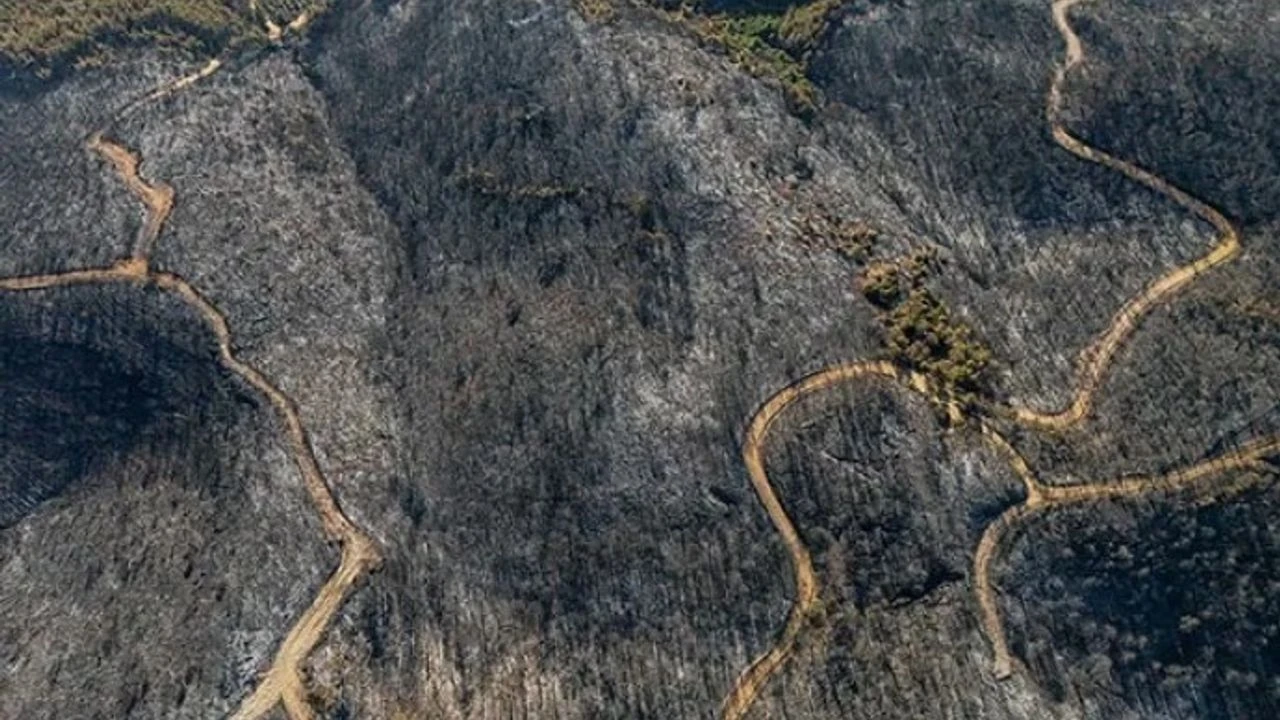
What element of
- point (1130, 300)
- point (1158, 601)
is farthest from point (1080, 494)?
point (1130, 300)

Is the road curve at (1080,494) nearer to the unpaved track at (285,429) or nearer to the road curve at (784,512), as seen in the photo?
the road curve at (784,512)

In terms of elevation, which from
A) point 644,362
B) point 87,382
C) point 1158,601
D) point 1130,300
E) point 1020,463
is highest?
point 1130,300

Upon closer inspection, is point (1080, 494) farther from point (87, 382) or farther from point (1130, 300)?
point (87, 382)

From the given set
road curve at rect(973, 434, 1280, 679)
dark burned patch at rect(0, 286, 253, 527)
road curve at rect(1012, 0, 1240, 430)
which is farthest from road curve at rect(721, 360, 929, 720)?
dark burned patch at rect(0, 286, 253, 527)

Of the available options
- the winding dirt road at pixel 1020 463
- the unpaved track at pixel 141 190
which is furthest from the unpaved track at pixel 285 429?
the winding dirt road at pixel 1020 463

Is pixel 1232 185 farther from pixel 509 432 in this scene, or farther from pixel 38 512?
pixel 38 512
